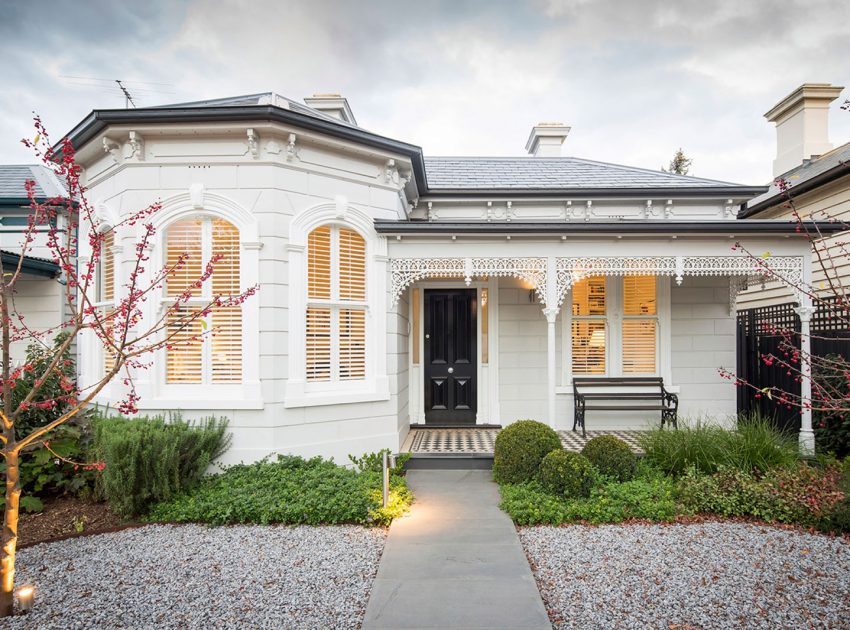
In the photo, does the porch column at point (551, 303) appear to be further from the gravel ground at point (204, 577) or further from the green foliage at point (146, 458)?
the green foliage at point (146, 458)

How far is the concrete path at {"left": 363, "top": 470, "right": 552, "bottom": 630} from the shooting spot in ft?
9.35

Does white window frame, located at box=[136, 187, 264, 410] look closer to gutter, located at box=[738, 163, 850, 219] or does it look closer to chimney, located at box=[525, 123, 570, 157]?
chimney, located at box=[525, 123, 570, 157]

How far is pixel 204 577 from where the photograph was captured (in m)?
3.44

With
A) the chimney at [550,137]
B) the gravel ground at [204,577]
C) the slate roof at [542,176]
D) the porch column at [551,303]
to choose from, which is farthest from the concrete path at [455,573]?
the chimney at [550,137]

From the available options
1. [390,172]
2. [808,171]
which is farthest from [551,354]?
[808,171]

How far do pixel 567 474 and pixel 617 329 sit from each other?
13.2ft

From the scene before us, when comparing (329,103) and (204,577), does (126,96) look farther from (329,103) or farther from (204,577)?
(204,577)

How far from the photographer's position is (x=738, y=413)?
25.0 feet

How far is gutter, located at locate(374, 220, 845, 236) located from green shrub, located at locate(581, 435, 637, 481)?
2.87m

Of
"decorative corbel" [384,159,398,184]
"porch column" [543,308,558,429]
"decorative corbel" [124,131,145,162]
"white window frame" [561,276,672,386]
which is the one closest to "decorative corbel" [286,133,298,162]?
"decorative corbel" [384,159,398,184]

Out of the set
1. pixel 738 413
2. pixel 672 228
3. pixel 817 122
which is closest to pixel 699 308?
pixel 738 413

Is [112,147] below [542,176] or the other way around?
below

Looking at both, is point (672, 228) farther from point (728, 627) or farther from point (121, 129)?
point (121, 129)

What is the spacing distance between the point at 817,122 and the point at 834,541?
11966mm
